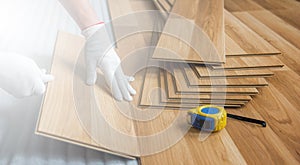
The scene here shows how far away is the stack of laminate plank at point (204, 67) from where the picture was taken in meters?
1.55

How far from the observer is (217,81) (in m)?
A: 1.59

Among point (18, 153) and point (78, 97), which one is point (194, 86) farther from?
point (18, 153)

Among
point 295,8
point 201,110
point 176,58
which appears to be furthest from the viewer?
point 295,8

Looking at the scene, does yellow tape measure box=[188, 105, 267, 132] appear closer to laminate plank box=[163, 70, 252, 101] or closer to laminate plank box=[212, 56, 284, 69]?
laminate plank box=[163, 70, 252, 101]

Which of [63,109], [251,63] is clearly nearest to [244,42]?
[251,63]

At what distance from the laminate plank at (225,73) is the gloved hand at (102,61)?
369 millimetres

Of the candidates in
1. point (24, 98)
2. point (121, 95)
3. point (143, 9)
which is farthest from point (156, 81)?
point (143, 9)

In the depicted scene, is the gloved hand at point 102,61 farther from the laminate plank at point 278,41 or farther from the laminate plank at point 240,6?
the laminate plank at point 240,6

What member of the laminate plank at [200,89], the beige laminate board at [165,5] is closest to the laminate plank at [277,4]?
the beige laminate board at [165,5]

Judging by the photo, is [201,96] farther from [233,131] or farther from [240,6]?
[240,6]

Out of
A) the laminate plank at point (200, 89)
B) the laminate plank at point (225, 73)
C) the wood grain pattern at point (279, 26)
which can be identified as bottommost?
the laminate plank at point (200, 89)

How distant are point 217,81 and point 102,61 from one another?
0.52 m

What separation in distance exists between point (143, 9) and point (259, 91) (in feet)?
4.37

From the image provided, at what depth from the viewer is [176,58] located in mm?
1679
